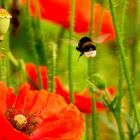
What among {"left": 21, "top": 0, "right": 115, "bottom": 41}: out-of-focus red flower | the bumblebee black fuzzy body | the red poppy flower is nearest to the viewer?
the bumblebee black fuzzy body

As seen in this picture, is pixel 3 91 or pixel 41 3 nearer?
pixel 3 91

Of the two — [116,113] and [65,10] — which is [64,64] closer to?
[65,10]

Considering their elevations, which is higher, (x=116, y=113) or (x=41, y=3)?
(x=41, y=3)

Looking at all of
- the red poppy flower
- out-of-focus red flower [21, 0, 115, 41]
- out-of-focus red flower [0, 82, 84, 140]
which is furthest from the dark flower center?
out-of-focus red flower [21, 0, 115, 41]

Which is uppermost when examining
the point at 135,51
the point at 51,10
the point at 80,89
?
the point at 51,10

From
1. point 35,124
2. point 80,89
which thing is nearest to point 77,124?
point 35,124

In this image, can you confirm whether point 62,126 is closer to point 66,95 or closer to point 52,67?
point 52,67

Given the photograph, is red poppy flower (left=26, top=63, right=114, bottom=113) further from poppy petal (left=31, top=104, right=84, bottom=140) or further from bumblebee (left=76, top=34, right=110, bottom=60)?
poppy petal (left=31, top=104, right=84, bottom=140)

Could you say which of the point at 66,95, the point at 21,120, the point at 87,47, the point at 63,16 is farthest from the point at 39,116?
the point at 63,16
